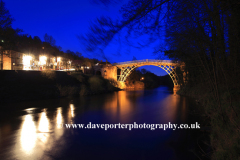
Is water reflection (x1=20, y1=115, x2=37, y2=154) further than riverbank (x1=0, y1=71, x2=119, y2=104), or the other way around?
riverbank (x1=0, y1=71, x2=119, y2=104)

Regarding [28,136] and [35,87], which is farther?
[35,87]

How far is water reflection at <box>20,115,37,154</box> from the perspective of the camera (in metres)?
5.71

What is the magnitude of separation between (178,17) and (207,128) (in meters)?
6.18

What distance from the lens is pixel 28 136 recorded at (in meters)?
6.86

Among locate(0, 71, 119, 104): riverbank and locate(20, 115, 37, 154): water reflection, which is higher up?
locate(0, 71, 119, 104): riverbank

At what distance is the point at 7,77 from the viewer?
1977 cm

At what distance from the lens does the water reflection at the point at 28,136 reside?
18.7 ft

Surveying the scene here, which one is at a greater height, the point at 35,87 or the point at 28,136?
the point at 35,87

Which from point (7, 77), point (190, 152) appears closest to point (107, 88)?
point (7, 77)

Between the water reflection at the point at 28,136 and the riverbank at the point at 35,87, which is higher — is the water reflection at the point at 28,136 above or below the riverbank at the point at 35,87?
below

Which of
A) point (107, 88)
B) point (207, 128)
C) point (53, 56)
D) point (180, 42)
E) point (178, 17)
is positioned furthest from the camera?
point (53, 56)

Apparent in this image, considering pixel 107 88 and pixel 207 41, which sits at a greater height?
pixel 207 41

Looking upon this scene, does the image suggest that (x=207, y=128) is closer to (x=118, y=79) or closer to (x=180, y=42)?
(x=180, y=42)

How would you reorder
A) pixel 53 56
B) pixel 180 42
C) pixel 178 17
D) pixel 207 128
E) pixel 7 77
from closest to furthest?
pixel 178 17 < pixel 180 42 < pixel 207 128 < pixel 7 77 < pixel 53 56
